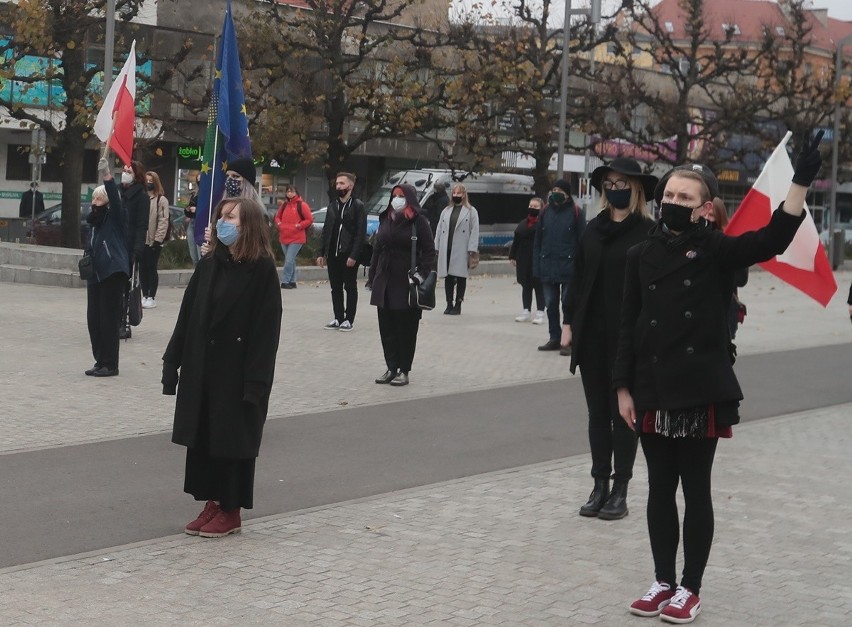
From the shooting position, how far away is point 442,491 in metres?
8.09

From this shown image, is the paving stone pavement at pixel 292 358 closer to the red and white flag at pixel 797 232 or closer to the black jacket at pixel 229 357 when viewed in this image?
the black jacket at pixel 229 357

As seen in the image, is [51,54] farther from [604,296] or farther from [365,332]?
[604,296]

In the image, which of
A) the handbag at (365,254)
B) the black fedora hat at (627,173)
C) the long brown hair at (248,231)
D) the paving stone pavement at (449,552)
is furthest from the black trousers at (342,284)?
the long brown hair at (248,231)

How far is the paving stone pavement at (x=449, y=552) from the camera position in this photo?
5668 millimetres

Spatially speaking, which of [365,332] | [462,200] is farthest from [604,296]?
[462,200]

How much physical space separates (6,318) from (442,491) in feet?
31.6

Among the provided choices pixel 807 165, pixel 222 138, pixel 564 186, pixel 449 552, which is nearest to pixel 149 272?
pixel 564 186

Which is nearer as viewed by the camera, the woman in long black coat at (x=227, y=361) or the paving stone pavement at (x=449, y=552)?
the paving stone pavement at (x=449, y=552)

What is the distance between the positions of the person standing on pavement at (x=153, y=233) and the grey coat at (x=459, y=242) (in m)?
4.00

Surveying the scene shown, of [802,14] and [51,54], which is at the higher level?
[802,14]

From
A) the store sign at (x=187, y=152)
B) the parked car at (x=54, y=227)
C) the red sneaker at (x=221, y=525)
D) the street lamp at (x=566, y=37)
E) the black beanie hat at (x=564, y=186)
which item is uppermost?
the street lamp at (x=566, y=37)

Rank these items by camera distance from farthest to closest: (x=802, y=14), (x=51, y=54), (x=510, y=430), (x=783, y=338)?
1. (x=802, y=14)
2. (x=51, y=54)
3. (x=783, y=338)
4. (x=510, y=430)

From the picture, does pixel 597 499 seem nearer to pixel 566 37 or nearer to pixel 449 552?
pixel 449 552

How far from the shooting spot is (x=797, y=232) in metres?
7.21
